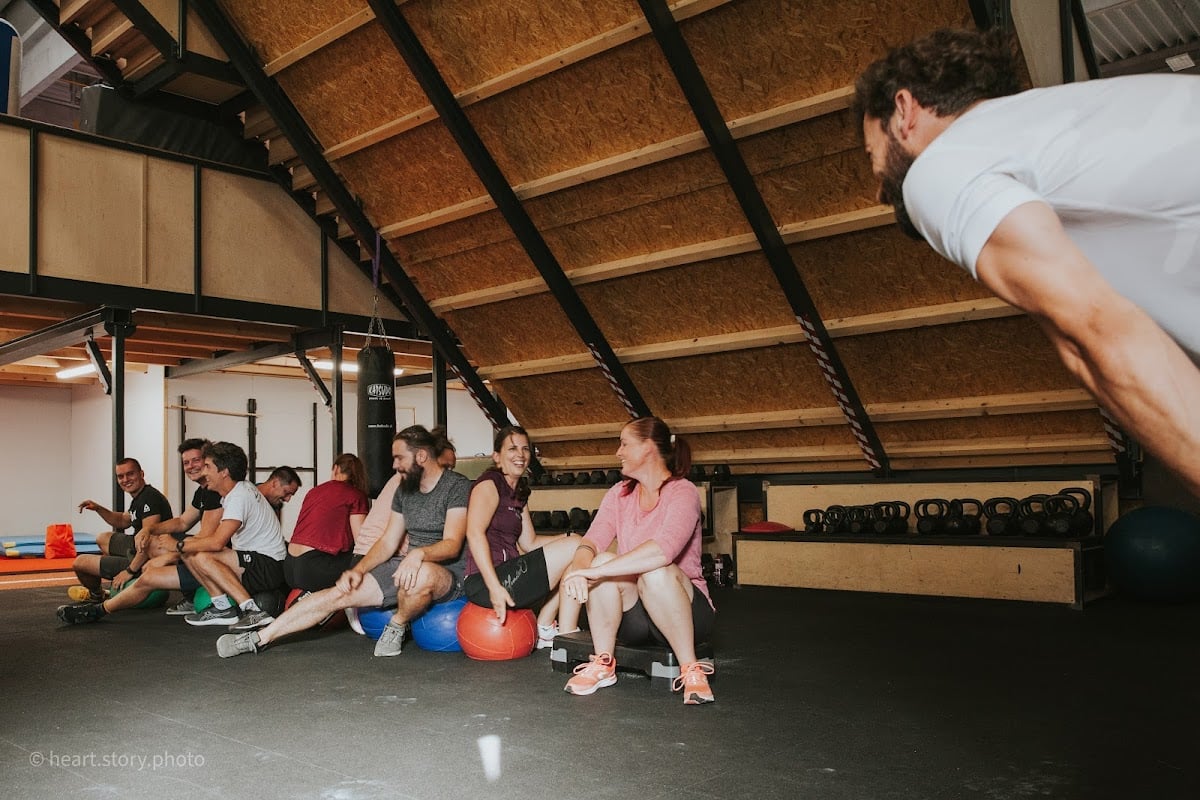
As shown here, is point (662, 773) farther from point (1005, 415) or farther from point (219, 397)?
point (219, 397)

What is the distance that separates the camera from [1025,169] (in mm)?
864

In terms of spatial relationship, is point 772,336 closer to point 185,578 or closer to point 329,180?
point 329,180

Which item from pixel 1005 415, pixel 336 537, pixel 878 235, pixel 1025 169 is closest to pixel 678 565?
pixel 336 537

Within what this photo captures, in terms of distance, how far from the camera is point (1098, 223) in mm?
895

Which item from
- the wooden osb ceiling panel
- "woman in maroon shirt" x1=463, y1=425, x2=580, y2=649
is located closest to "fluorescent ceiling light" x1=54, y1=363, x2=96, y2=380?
"woman in maroon shirt" x1=463, y1=425, x2=580, y2=649

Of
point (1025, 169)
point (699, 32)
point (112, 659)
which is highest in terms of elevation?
point (699, 32)

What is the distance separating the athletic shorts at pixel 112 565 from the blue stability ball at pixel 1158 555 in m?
6.36

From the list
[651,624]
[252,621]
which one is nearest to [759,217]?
[651,624]

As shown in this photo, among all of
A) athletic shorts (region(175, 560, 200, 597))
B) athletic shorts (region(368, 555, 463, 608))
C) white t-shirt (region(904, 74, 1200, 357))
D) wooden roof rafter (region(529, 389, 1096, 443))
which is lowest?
athletic shorts (region(175, 560, 200, 597))

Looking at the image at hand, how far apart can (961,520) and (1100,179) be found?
213 inches

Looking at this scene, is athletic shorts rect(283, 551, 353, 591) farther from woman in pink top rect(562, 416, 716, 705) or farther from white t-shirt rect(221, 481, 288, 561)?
woman in pink top rect(562, 416, 716, 705)

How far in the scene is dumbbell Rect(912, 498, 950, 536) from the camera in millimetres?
5988

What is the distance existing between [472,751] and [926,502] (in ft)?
14.6

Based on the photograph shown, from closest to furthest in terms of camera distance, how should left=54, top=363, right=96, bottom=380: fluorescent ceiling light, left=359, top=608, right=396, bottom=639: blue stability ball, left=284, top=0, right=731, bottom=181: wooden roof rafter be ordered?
1. left=359, top=608, right=396, bottom=639: blue stability ball
2. left=284, top=0, right=731, bottom=181: wooden roof rafter
3. left=54, top=363, right=96, bottom=380: fluorescent ceiling light
